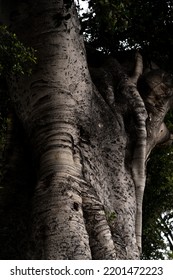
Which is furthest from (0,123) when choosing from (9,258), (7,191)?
(9,258)

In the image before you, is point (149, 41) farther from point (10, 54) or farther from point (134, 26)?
point (10, 54)

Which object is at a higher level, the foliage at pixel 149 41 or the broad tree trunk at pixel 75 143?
the foliage at pixel 149 41

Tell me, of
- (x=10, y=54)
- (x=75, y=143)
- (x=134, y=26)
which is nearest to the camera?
(x=10, y=54)

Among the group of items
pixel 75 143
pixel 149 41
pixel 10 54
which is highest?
pixel 149 41

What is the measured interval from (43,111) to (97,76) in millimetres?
1741

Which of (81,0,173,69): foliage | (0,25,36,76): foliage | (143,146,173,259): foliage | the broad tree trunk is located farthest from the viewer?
(143,146,173,259): foliage

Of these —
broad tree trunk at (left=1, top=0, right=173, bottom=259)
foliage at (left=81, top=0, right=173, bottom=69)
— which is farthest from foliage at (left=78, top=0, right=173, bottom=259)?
broad tree trunk at (left=1, top=0, right=173, bottom=259)

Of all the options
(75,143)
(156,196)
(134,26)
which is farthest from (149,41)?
(156,196)

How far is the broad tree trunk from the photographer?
6.80 meters

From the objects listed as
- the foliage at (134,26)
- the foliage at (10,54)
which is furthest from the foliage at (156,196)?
the foliage at (10,54)

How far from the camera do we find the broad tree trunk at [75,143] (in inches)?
268

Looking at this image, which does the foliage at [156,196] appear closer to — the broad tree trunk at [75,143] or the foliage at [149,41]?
the foliage at [149,41]

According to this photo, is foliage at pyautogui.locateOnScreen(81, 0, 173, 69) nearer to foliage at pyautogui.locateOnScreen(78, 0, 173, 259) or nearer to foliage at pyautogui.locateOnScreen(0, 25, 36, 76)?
foliage at pyautogui.locateOnScreen(78, 0, 173, 259)

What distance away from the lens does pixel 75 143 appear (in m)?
7.61
